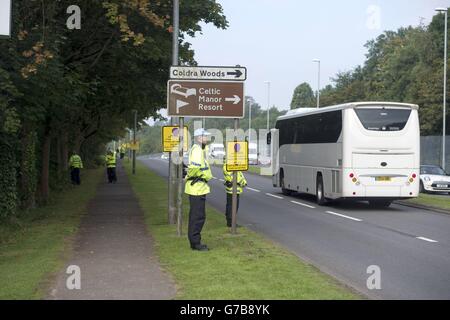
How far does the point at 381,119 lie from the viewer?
65.3ft

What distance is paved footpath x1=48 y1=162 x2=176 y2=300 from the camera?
7.67 m

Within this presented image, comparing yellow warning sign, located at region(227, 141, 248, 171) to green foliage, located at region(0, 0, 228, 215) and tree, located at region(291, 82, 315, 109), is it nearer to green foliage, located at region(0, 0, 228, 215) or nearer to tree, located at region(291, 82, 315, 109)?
green foliage, located at region(0, 0, 228, 215)

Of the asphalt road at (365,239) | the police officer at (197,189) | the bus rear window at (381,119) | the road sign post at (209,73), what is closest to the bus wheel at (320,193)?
the asphalt road at (365,239)

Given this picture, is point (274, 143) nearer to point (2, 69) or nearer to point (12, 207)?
point (12, 207)

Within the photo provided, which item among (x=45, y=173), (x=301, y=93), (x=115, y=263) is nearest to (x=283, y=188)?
(x=45, y=173)

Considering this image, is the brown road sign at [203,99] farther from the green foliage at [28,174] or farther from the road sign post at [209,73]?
the green foliage at [28,174]

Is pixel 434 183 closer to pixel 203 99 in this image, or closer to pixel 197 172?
pixel 203 99

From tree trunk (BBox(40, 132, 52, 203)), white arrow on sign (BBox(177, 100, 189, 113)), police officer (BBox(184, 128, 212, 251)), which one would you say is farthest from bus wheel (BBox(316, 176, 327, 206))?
police officer (BBox(184, 128, 212, 251))

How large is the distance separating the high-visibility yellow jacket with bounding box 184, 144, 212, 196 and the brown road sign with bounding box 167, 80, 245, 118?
2162 mm

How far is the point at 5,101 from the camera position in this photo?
1191cm

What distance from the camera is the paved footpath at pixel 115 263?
767cm
